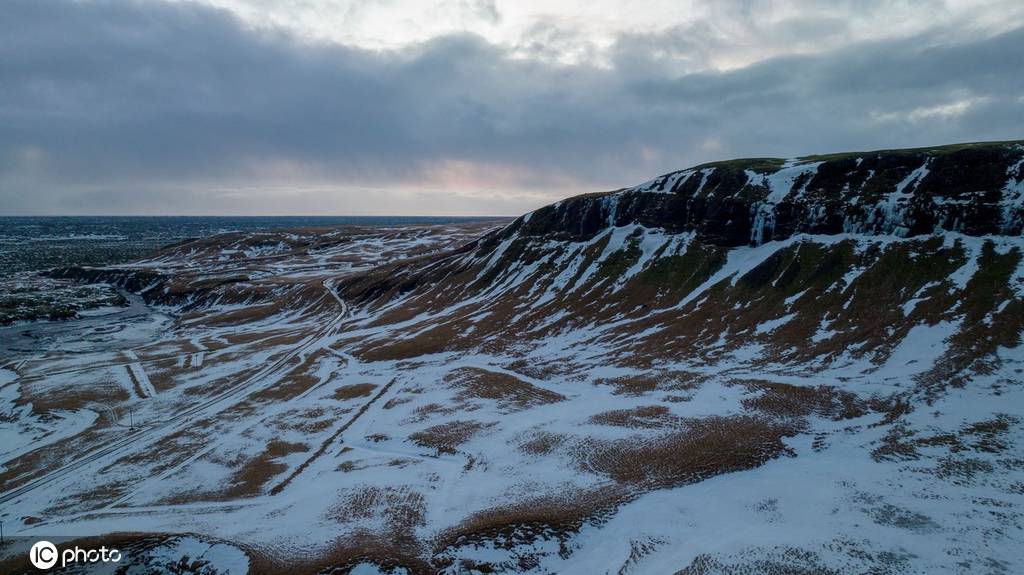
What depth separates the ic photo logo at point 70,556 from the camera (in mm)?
31953

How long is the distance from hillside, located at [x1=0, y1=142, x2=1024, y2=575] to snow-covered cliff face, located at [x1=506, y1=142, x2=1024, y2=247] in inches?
16.9

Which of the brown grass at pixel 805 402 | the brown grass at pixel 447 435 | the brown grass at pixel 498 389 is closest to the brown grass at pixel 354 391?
the brown grass at pixel 498 389

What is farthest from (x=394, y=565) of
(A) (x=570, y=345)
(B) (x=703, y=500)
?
(A) (x=570, y=345)

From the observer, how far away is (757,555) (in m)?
28.4

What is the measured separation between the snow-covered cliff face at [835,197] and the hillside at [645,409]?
429mm

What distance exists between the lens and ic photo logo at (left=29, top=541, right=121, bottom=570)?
32.0 meters

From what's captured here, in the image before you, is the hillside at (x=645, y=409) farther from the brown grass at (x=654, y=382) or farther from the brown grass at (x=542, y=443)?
the brown grass at (x=654, y=382)

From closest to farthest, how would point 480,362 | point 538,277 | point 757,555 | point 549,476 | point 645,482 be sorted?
point 757,555 < point 645,482 < point 549,476 < point 480,362 < point 538,277

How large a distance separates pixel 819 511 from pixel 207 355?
95801 millimetres

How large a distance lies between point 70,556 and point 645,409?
47416mm

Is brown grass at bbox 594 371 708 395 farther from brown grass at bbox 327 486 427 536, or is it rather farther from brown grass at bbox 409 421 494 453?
brown grass at bbox 327 486 427 536

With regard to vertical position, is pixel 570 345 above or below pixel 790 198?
below

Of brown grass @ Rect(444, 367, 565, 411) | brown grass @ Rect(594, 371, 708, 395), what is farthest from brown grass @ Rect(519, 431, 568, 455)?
brown grass @ Rect(594, 371, 708, 395)

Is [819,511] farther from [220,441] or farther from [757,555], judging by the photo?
[220,441]
